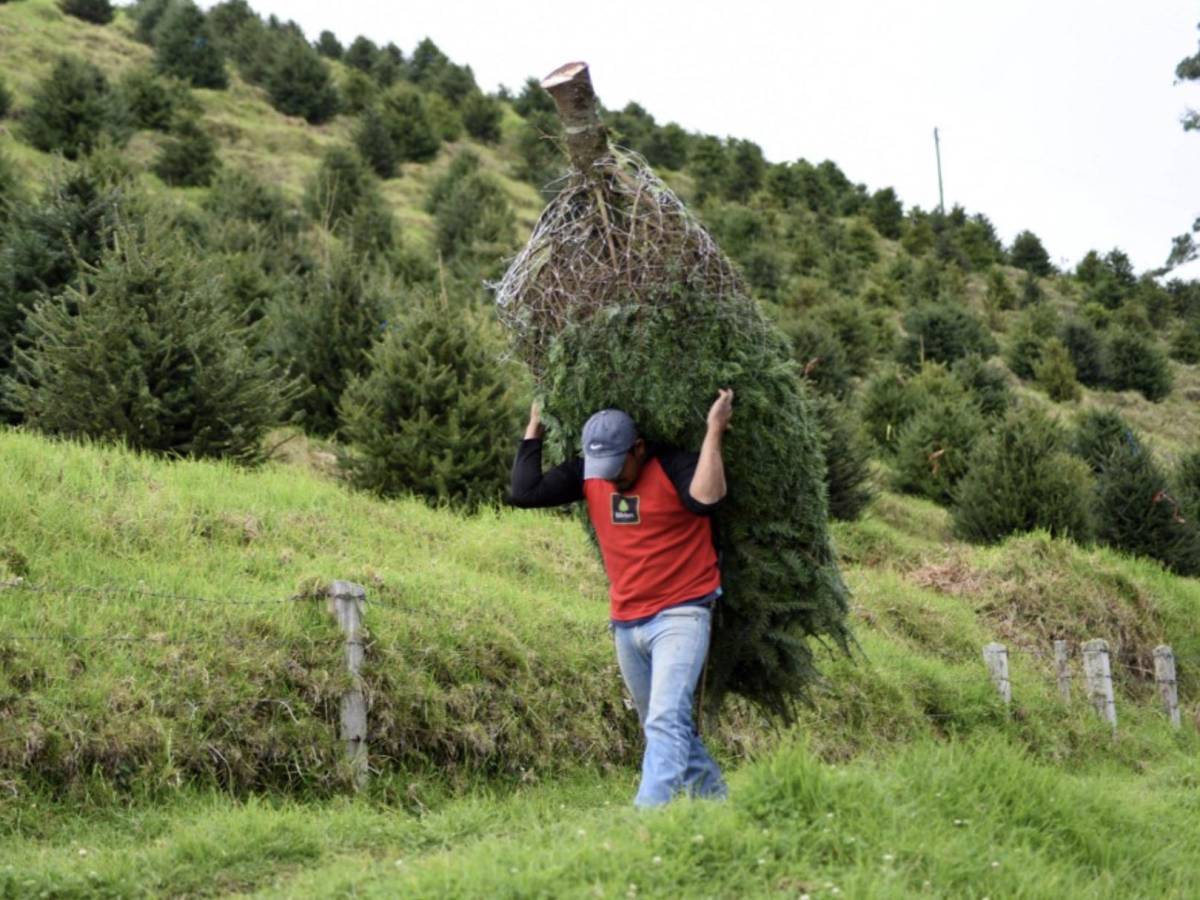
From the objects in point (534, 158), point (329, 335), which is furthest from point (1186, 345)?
point (329, 335)

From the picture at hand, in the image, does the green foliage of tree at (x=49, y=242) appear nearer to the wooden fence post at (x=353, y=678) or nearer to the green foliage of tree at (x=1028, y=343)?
the wooden fence post at (x=353, y=678)

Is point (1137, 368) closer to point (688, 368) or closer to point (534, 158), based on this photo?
point (534, 158)

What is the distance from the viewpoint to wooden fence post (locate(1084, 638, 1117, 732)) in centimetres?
1188

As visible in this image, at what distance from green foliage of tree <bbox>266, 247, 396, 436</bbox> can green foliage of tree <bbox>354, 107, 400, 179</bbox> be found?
2655cm

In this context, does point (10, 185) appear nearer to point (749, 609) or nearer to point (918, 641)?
point (918, 641)

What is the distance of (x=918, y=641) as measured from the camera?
12.8 m

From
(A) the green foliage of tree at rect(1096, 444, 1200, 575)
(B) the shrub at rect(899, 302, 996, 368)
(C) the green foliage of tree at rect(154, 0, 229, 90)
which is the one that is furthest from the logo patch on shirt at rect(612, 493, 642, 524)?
(C) the green foliage of tree at rect(154, 0, 229, 90)

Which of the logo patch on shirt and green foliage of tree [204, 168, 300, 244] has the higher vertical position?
green foliage of tree [204, 168, 300, 244]

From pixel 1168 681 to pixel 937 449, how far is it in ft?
29.1

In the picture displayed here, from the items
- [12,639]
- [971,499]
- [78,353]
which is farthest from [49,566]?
[971,499]

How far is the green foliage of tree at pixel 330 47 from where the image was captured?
60.5m

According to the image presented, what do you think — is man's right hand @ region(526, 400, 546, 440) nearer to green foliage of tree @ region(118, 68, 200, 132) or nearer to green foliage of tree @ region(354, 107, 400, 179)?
green foliage of tree @ region(118, 68, 200, 132)

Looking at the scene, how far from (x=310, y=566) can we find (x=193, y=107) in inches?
1266

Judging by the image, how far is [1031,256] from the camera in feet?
200
